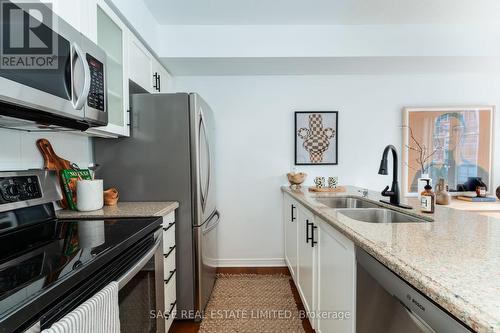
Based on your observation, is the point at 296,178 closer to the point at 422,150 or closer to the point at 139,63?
the point at 422,150

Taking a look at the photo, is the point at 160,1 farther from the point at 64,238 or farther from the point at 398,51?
the point at 398,51

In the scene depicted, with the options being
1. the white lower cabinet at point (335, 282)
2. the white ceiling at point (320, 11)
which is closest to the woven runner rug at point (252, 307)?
the white lower cabinet at point (335, 282)

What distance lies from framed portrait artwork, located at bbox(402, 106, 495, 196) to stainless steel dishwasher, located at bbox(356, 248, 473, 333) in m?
2.37

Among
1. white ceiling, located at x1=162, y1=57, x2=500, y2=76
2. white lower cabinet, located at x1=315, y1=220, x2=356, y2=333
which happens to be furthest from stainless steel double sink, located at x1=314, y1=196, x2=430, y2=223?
white ceiling, located at x1=162, y1=57, x2=500, y2=76

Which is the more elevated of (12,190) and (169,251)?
(12,190)

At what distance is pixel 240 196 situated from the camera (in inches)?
111

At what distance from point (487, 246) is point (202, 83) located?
2653 millimetres

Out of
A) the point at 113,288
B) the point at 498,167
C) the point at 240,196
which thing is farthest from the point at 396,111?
the point at 113,288

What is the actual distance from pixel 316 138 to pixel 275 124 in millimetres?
491

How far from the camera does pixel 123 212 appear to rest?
4.85 ft

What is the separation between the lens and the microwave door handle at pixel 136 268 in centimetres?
91

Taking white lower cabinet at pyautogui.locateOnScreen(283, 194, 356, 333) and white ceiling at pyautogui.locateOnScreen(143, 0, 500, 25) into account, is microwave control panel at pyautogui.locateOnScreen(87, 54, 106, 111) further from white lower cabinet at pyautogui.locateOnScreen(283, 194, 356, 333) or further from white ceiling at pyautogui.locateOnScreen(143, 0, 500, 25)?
white lower cabinet at pyautogui.locateOnScreen(283, 194, 356, 333)

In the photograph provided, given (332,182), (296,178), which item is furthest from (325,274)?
(332,182)

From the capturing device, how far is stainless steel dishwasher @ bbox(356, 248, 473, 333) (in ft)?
2.01
